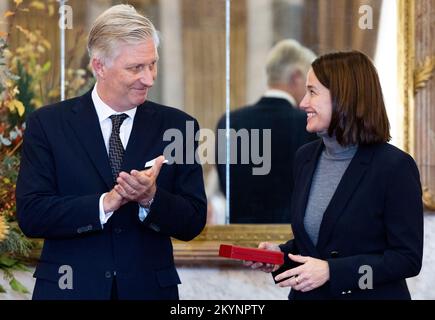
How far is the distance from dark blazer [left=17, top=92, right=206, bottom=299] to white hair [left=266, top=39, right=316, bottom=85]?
1841mm

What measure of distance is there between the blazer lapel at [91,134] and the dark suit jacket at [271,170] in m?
1.80

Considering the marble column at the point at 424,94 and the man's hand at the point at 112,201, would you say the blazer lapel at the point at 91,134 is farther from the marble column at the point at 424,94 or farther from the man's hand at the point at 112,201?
the marble column at the point at 424,94

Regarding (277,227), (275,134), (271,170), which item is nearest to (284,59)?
(275,134)

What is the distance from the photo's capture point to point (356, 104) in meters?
2.94

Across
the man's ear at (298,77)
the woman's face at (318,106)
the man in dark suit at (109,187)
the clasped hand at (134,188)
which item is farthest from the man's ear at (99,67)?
the man's ear at (298,77)

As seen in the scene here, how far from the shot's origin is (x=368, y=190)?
2879 millimetres

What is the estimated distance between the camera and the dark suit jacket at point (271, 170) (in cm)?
475

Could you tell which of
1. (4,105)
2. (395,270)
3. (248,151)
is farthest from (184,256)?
(395,270)

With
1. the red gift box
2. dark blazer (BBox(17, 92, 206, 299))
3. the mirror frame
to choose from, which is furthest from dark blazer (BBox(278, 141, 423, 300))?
the mirror frame

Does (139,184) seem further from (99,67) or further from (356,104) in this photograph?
(356,104)

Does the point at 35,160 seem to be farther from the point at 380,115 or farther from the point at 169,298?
the point at 380,115

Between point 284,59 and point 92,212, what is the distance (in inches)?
86.9

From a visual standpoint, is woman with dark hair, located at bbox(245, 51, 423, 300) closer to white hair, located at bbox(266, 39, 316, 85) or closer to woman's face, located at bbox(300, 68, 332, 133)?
woman's face, located at bbox(300, 68, 332, 133)

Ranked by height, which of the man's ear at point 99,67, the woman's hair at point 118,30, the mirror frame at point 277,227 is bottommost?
the mirror frame at point 277,227
